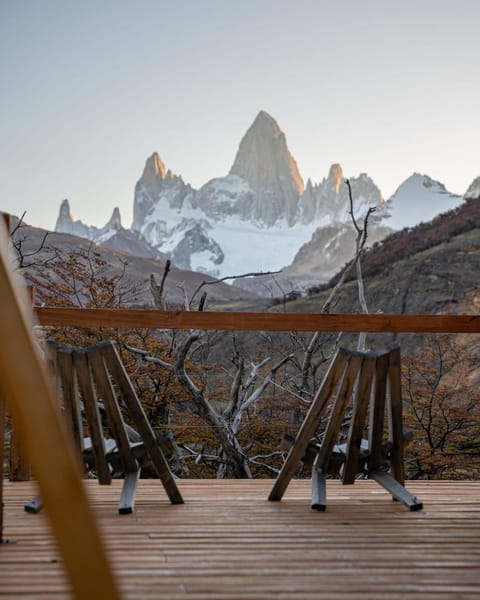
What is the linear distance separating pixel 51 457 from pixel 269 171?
451 feet

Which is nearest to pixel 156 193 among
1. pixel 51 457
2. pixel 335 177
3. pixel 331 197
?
pixel 331 197

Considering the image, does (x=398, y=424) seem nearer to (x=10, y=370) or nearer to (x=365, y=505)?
(x=365, y=505)

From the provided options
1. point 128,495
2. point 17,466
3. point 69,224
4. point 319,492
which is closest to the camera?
point 128,495

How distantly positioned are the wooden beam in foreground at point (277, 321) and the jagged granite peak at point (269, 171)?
131m

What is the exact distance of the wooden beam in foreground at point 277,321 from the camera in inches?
131

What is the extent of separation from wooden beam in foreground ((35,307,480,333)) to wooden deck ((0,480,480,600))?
871mm

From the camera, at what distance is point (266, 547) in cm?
233

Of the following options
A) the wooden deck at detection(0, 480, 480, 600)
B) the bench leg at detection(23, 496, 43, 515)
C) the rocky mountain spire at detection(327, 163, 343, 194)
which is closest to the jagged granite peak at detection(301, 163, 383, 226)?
the rocky mountain spire at detection(327, 163, 343, 194)

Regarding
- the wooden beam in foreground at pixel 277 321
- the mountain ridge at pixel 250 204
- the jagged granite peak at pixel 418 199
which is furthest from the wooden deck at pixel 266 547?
the mountain ridge at pixel 250 204

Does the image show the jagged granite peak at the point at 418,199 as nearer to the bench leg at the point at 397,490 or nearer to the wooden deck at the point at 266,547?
the bench leg at the point at 397,490

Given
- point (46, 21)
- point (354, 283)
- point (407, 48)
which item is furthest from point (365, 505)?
point (354, 283)

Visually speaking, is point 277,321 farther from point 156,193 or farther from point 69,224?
point 156,193

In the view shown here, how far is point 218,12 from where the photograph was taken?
44.6 ft

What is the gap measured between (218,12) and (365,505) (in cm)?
1282
